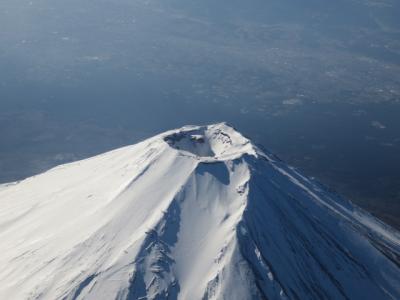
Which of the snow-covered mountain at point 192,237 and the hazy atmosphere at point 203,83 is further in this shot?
the hazy atmosphere at point 203,83

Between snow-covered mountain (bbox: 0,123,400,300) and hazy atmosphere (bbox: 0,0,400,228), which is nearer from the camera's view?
snow-covered mountain (bbox: 0,123,400,300)

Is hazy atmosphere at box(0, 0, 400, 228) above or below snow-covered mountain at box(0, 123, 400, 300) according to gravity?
below

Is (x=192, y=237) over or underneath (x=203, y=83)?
over

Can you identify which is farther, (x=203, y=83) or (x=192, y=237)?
(x=203, y=83)

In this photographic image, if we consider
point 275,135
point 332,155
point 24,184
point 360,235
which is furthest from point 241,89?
point 360,235

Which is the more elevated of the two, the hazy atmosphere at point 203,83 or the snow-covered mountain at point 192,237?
the snow-covered mountain at point 192,237
